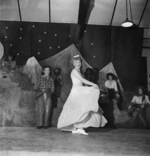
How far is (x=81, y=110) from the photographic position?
3404 mm

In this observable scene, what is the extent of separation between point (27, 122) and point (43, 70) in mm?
1091

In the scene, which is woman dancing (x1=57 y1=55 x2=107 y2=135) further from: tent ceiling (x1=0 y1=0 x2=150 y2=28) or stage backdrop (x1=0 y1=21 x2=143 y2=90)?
tent ceiling (x1=0 y1=0 x2=150 y2=28)

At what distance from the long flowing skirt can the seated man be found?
2.92ft

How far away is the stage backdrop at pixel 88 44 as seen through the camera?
12.3 feet

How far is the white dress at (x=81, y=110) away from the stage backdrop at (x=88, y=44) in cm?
85

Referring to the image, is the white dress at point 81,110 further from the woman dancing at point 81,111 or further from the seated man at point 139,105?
the seated man at point 139,105

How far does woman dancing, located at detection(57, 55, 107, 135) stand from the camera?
→ 11.2ft

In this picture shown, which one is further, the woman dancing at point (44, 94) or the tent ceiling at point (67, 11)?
the woman dancing at point (44, 94)

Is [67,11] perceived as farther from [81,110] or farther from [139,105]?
[139,105]

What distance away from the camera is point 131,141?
261cm

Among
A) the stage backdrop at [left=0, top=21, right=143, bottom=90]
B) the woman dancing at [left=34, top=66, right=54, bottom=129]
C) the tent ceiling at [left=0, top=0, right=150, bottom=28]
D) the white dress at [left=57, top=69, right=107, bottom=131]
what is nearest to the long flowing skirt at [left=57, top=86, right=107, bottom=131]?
the white dress at [left=57, top=69, right=107, bottom=131]

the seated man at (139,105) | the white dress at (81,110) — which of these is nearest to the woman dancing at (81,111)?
the white dress at (81,110)

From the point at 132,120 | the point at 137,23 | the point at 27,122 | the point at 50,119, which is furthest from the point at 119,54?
the point at 27,122

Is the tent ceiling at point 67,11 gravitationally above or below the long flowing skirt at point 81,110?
above
